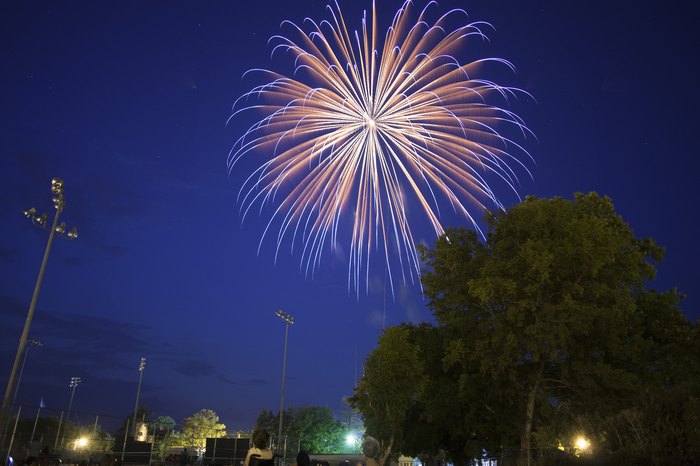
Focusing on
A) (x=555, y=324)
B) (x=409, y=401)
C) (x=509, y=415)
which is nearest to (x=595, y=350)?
(x=555, y=324)

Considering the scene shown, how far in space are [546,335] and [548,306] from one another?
1.44 metres

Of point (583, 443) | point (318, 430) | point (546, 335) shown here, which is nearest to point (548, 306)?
point (546, 335)

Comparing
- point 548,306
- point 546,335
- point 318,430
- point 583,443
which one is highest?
point 318,430

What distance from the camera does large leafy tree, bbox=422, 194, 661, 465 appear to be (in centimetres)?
2612

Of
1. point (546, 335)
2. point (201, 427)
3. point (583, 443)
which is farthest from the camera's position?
point (201, 427)

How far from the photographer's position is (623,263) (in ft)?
93.2

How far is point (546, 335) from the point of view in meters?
25.7

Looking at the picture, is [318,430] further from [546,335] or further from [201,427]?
[546,335]

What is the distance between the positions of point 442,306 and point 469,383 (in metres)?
4.51

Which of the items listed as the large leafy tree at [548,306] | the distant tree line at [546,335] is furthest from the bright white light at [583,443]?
the large leafy tree at [548,306]

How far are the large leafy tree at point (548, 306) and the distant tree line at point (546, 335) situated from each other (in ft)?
0.22

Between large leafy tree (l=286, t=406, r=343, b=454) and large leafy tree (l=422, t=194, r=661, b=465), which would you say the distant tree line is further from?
large leafy tree (l=286, t=406, r=343, b=454)

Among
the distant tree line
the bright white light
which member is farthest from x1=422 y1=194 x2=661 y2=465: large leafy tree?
the bright white light

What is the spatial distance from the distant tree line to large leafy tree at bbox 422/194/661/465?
0.07 metres
